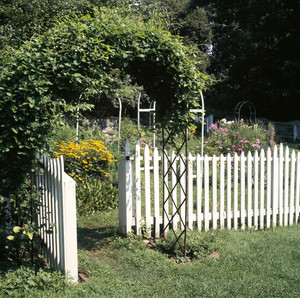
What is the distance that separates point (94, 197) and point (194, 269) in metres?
2.82

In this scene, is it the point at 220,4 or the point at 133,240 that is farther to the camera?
the point at 220,4

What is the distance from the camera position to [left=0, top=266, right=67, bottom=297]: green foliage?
335 centimetres

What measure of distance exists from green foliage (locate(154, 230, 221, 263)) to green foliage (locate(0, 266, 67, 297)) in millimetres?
1580

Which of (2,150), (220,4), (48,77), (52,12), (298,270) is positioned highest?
(220,4)

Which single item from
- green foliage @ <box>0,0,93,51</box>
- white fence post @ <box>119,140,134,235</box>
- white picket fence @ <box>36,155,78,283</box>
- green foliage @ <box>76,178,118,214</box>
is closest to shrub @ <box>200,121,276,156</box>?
green foliage @ <box>76,178,118,214</box>

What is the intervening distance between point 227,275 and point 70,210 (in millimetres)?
1914

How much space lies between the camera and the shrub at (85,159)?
7039mm

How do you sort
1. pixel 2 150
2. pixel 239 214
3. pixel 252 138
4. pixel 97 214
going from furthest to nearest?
pixel 252 138
pixel 97 214
pixel 239 214
pixel 2 150

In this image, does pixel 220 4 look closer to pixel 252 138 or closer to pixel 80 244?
pixel 252 138

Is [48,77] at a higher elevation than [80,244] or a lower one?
higher

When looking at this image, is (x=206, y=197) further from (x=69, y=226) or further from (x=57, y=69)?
(x=57, y=69)

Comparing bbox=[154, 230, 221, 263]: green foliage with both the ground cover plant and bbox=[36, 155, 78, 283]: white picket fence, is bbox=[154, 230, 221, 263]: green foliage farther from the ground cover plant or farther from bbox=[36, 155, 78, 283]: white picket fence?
bbox=[36, 155, 78, 283]: white picket fence

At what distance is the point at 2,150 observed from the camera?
11.0 ft

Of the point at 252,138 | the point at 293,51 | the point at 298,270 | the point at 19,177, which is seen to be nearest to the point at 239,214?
the point at 298,270
